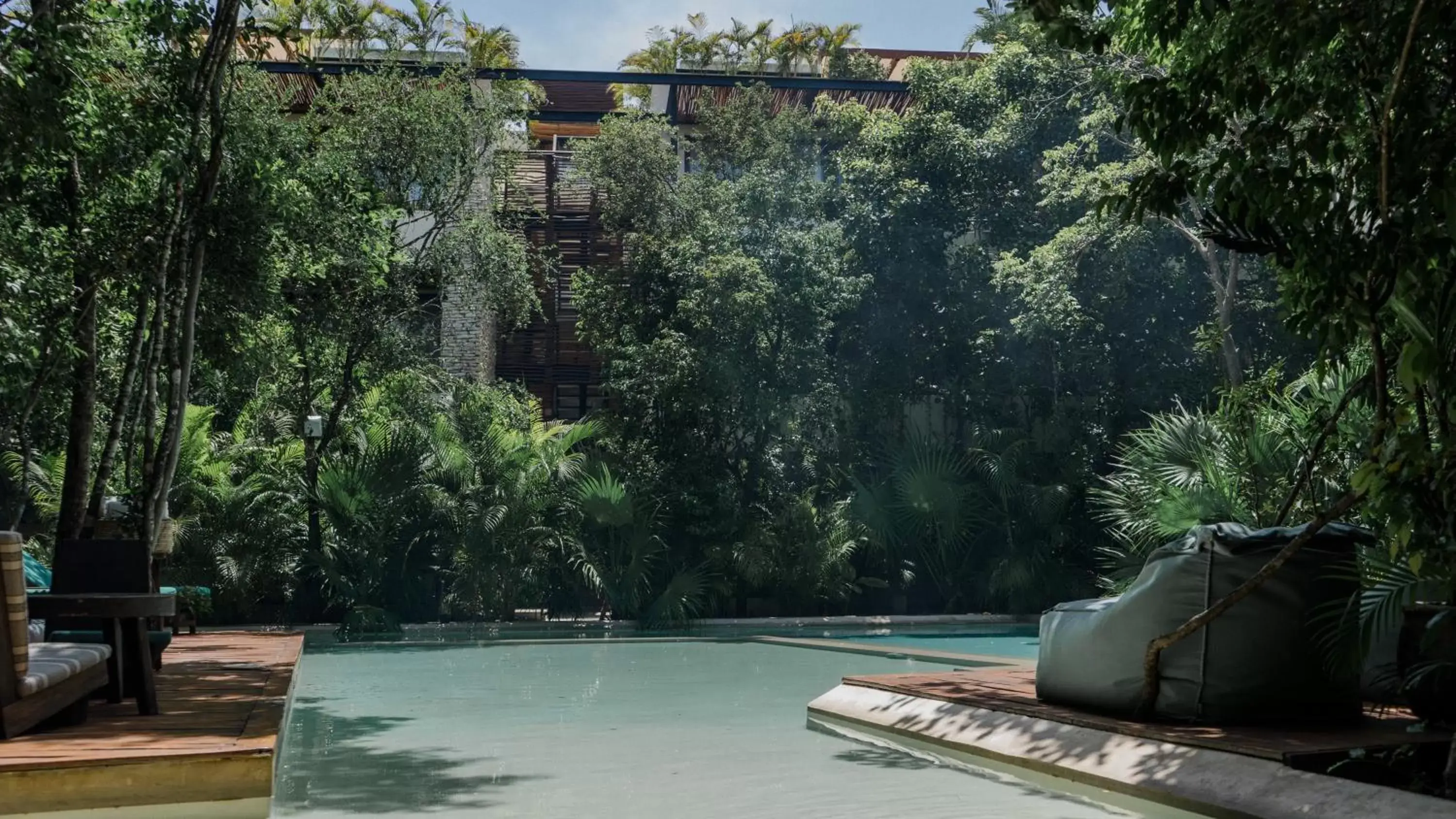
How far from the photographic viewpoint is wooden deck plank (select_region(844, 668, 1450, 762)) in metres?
5.16

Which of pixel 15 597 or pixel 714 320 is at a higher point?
pixel 714 320

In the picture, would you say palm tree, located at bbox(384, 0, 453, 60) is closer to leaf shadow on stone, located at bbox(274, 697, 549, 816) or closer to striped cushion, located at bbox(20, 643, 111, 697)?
leaf shadow on stone, located at bbox(274, 697, 549, 816)

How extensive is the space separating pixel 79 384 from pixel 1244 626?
8.21 metres

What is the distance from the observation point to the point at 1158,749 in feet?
17.8

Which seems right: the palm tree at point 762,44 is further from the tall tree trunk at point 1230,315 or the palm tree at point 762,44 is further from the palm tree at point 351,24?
the tall tree trunk at point 1230,315

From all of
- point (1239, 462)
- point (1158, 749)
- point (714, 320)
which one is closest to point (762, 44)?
point (714, 320)

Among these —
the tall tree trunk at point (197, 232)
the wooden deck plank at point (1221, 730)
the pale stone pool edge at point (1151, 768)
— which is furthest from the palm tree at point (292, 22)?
the pale stone pool edge at point (1151, 768)

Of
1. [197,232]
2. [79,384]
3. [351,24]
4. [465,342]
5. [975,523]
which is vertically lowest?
[975,523]

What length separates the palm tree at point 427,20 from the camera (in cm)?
2527

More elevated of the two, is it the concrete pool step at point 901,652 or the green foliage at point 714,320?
the green foliage at point 714,320

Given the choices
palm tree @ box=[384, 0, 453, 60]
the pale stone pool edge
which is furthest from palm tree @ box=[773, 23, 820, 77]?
the pale stone pool edge

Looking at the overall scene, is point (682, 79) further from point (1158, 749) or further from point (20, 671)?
point (20, 671)

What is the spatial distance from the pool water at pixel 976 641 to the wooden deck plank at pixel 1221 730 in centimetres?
613

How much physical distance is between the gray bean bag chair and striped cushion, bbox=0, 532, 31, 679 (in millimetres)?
4327
